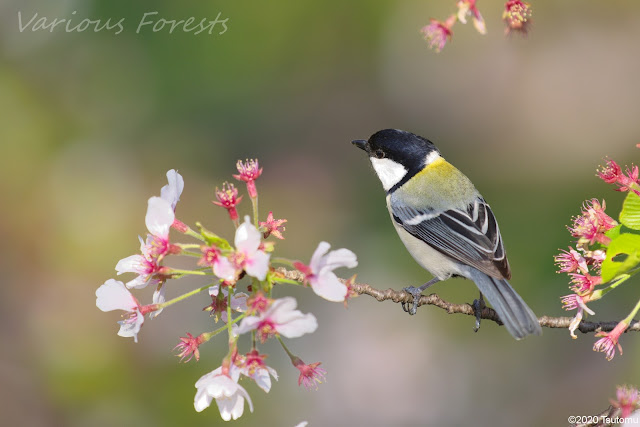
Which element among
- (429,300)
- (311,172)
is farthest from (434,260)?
(311,172)

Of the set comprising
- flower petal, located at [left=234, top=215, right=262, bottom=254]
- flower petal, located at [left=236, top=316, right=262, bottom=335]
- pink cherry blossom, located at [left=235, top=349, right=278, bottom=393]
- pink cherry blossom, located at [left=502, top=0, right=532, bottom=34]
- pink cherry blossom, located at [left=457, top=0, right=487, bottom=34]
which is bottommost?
pink cherry blossom, located at [left=235, top=349, right=278, bottom=393]

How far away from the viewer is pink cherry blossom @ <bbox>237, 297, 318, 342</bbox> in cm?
127

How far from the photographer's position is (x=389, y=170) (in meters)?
2.87

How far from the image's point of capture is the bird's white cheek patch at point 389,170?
284 centimetres

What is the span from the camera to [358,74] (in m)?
6.55

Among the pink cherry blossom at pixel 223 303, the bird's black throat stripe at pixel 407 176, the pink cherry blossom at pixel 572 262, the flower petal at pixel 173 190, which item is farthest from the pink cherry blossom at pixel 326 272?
the bird's black throat stripe at pixel 407 176

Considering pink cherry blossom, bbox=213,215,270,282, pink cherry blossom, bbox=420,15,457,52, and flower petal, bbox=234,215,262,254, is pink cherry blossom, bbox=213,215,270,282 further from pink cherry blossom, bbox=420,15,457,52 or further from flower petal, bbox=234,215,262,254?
pink cherry blossom, bbox=420,15,457,52

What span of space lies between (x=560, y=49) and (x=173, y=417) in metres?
4.78

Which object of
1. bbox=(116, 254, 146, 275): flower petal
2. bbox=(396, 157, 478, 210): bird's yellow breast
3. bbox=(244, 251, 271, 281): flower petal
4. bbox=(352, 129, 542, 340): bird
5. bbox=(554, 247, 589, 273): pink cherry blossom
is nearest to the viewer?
bbox=(244, 251, 271, 281): flower petal

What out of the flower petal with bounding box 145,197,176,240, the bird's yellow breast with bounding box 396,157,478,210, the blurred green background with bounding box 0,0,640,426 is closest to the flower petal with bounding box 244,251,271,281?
the flower petal with bounding box 145,197,176,240

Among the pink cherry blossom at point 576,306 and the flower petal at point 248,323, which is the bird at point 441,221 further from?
the flower petal at point 248,323

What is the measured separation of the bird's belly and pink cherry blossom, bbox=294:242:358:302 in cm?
109

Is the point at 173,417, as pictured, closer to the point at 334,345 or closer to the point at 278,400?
the point at 278,400

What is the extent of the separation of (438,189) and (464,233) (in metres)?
0.32
